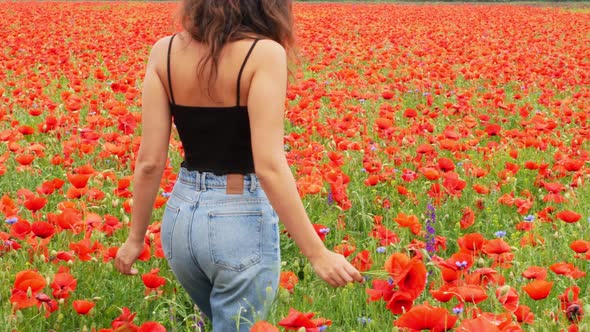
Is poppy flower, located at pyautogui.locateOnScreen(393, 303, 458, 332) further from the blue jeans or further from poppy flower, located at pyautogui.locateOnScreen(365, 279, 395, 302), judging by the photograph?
the blue jeans

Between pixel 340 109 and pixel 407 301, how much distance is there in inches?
174

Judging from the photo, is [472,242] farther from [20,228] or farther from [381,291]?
[20,228]

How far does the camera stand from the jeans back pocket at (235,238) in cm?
228

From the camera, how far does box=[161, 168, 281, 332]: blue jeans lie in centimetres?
229

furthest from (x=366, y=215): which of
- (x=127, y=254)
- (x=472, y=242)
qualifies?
(x=127, y=254)

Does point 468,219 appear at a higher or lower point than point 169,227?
lower

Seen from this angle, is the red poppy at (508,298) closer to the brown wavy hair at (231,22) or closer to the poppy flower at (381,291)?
the poppy flower at (381,291)

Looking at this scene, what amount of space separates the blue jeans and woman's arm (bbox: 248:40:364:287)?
16cm

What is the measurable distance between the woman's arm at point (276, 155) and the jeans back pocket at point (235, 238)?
0.52 feet

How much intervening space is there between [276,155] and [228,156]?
209mm

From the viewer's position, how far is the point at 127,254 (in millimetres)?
2734

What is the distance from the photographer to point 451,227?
4312 millimetres

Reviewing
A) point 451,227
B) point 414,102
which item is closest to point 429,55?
point 414,102

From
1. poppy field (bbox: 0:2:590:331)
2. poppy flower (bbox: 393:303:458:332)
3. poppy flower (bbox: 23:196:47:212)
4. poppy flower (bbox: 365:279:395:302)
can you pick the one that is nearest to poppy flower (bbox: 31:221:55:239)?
poppy field (bbox: 0:2:590:331)
